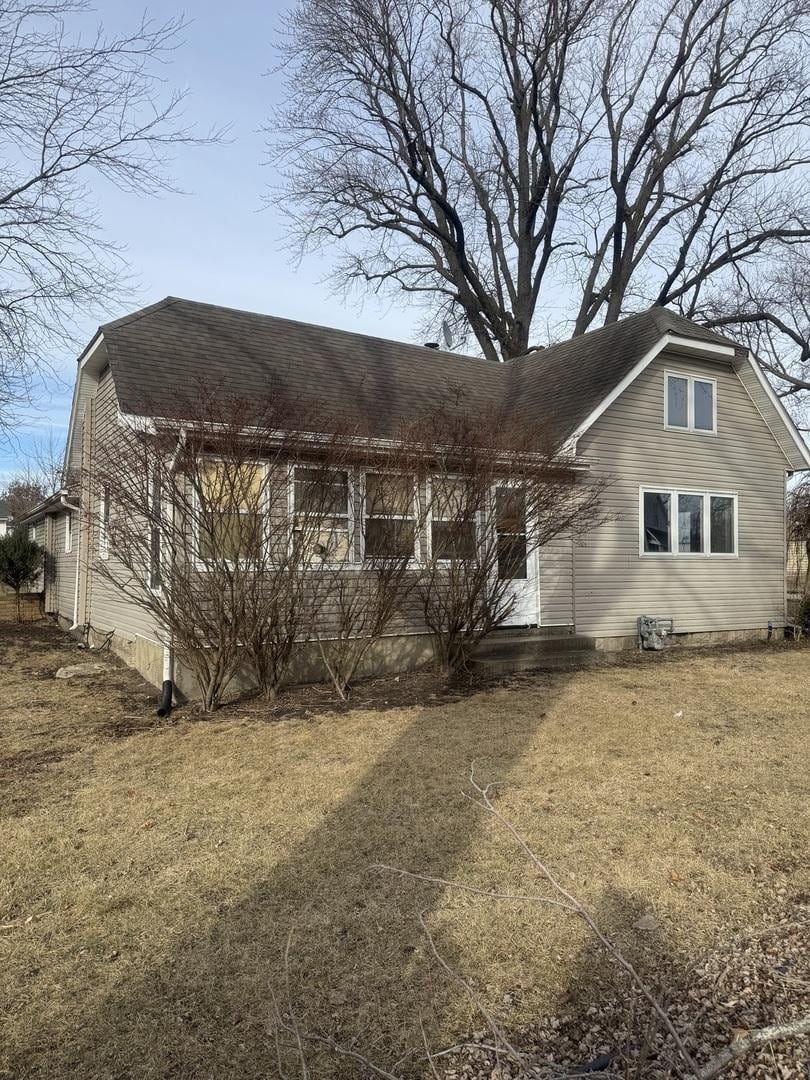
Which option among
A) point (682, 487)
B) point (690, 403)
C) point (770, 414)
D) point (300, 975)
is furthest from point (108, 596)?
point (770, 414)

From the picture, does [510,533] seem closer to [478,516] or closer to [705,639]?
[478,516]

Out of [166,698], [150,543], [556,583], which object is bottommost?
[166,698]

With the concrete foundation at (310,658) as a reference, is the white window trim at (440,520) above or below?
above

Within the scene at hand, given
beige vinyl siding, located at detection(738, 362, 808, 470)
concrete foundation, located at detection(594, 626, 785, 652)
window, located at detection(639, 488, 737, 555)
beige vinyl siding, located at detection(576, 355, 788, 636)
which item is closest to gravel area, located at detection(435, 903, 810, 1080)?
beige vinyl siding, located at detection(576, 355, 788, 636)

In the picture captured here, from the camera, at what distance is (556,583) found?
448 inches

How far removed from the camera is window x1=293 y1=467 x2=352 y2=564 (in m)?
7.32

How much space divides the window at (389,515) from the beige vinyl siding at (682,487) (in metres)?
4.39

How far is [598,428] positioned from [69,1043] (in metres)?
10.6

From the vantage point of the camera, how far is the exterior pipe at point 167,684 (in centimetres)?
747

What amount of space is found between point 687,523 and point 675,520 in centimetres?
34

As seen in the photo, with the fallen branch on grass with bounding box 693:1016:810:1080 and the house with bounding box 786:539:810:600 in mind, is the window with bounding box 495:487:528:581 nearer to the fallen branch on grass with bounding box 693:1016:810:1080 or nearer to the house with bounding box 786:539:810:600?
the fallen branch on grass with bounding box 693:1016:810:1080

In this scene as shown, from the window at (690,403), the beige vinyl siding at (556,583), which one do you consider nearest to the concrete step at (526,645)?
the beige vinyl siding at (556,583)

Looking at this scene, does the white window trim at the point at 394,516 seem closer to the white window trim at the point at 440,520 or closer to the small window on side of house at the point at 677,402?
the white window trim at the point at 440,520

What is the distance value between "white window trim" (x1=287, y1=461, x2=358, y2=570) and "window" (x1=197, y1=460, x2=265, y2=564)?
29 cm
